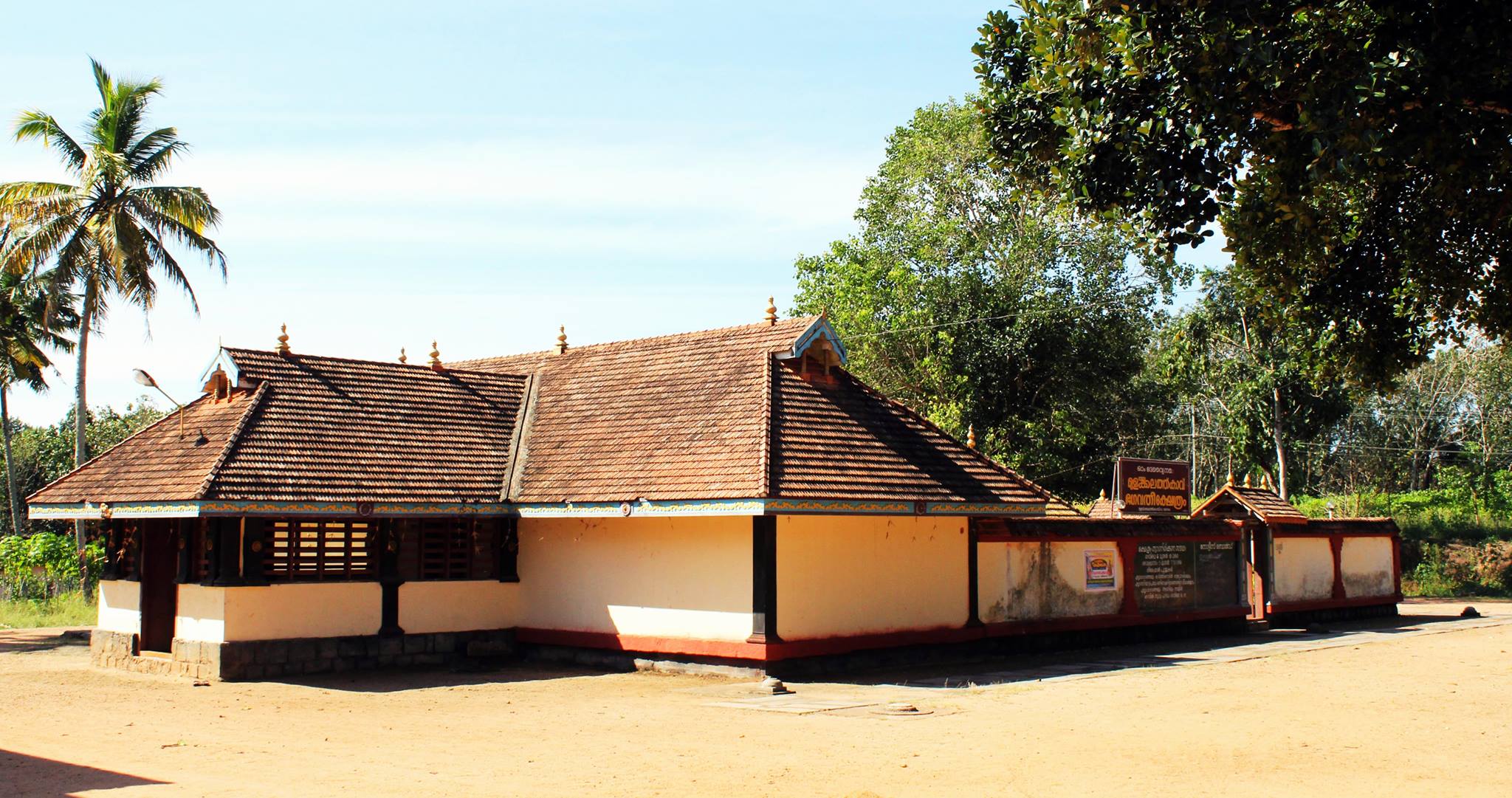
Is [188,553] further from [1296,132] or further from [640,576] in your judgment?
[1296,132]

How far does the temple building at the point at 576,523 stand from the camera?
16.3 metres

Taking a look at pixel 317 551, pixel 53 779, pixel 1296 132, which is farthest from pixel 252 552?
pixel 1296 132

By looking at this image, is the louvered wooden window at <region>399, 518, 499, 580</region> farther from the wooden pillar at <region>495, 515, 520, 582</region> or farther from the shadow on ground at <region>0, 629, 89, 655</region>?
the shadow on ground at <region>0, 629, 89, 655</region>

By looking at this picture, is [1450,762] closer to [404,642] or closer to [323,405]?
[404,642]

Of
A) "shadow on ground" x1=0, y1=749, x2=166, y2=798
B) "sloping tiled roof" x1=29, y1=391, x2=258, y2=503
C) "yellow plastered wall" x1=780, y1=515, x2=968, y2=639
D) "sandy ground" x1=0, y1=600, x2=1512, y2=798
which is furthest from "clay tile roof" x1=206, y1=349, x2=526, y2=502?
"shadow on ground" x1=0, y1=749, x2=166, y2=798

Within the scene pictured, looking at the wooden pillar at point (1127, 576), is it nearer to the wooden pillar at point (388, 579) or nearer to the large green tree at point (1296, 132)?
the large green tree at point (1296, 132)

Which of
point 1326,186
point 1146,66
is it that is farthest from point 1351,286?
point 1146,66

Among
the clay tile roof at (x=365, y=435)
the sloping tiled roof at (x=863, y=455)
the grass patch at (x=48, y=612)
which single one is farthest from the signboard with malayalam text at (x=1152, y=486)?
the grass patch at (x=48, y=612)

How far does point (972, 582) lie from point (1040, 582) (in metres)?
1.62

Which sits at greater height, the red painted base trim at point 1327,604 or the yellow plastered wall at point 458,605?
the yellow plastered wall at point 458,605

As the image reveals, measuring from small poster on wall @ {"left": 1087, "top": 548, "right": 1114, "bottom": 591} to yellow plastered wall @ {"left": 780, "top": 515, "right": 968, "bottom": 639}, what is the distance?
297 centimetres

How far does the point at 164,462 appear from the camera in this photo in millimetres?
17672

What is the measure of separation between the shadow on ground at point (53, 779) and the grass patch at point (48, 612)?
1622 centimetres

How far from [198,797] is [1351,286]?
38.6ft
